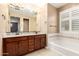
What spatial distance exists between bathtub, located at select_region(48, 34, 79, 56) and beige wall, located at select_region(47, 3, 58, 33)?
135mm

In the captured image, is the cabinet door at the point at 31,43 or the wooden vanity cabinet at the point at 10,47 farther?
the cabinet door at the point at 31,43

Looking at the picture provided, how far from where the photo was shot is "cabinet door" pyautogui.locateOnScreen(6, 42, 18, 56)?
2085mm

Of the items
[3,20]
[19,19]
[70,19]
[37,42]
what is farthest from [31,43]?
[70,19]

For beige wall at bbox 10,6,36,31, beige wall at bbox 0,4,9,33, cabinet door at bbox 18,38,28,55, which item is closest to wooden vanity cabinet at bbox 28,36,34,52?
cabinet door at bbox 18,38,28,55

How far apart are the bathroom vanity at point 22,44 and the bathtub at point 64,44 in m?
0.23

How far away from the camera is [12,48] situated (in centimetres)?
217

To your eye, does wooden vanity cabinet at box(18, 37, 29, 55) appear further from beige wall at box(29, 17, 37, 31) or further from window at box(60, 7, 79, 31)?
window at box(60, 7, 79, 31)

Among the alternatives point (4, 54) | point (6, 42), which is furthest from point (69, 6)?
point (4, 54)

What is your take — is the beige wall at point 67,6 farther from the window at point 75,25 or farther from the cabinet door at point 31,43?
the cabinet door at point 31,43

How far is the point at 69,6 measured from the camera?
1.99m

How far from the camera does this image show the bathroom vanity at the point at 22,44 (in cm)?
208

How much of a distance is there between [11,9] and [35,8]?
556 millimetres

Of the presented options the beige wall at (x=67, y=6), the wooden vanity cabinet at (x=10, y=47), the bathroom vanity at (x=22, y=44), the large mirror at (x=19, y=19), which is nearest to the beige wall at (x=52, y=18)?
the beige wall at (x=67, y=6)

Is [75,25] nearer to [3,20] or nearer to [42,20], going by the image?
[42,20]
